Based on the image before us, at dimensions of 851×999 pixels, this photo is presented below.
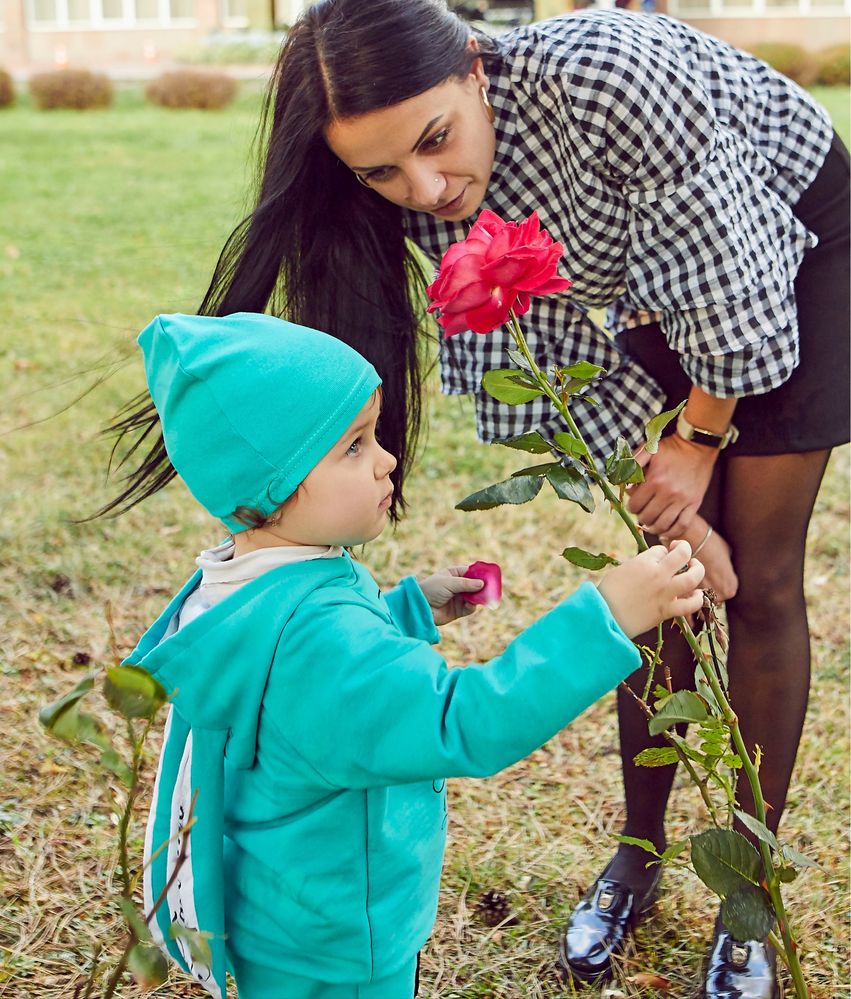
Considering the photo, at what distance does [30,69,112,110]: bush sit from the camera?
14836 millimetres

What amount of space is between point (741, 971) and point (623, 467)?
3.32ft

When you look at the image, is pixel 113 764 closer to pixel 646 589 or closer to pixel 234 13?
pixel 646 589

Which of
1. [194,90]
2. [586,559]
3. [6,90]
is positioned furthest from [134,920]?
[6,90]

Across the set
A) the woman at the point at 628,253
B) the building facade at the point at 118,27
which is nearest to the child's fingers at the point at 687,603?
the woman at the point at 628,253

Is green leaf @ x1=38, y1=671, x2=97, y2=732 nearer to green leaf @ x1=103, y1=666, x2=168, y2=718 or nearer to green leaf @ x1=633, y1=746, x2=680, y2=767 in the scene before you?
green leaf @ x1=103, y1=666, x2=168, y2=718

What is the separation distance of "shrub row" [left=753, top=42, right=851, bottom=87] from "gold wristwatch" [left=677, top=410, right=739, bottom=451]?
15217 mm

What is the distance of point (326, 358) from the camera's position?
1.43 m

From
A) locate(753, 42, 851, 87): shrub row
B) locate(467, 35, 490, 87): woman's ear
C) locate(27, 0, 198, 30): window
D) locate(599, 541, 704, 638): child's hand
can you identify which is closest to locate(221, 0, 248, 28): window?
locate(27, 0, 198, 30): window

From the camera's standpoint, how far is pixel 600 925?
82.8 inches

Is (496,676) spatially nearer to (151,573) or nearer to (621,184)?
(621,184)

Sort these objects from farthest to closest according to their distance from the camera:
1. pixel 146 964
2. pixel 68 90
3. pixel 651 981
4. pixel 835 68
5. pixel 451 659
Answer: pixel 835 68
pixel 68 90
pixel 451 659
pixel 651 981
pixel 146 964

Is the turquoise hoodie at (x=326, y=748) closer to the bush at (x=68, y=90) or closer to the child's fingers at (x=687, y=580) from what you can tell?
the child's fingers at (x=687, y=580)

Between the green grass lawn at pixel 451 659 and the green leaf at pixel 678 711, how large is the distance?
1.99 ft

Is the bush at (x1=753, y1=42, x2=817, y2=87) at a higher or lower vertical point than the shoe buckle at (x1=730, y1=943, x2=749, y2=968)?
lower
